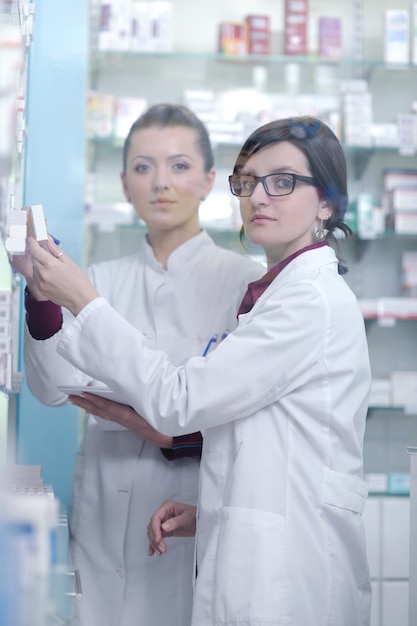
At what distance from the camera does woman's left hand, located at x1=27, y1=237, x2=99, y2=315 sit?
148cm

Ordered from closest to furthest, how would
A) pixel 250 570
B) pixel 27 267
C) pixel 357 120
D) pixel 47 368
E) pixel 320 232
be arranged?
pixel 250 570
pixel 27 267
pixel 320 232
pixel 47 368
pixel 357 120

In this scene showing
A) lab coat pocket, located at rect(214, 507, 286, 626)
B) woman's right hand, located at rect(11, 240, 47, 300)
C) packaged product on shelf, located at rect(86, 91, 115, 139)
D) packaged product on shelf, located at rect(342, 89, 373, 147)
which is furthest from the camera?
packaged product on shelf, located at rect(342, 89, 373, 147)

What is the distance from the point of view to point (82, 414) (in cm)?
314

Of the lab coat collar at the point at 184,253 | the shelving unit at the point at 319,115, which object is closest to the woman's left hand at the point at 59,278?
the lab coat collar at the point at 184,253

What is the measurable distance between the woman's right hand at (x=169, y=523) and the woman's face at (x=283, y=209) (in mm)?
551

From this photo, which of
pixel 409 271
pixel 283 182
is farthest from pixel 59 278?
pixel 409 271

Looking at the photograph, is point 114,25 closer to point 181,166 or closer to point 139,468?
point 181,166

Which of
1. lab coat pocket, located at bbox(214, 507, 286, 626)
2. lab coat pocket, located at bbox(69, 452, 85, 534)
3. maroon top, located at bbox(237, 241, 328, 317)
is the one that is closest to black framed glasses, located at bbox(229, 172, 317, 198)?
maroon top, located at bbox(237, 241, 328, 317)

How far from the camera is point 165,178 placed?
2031 mm

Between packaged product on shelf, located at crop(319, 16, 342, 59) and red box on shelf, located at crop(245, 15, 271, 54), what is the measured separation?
0.86 ft

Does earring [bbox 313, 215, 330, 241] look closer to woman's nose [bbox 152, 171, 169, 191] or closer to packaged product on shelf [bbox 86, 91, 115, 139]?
woman's nose [bbox 152, 171, 169, 191]

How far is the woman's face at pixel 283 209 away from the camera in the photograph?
1.64 m

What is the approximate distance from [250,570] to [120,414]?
1.52 ft

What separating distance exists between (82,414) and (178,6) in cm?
219
